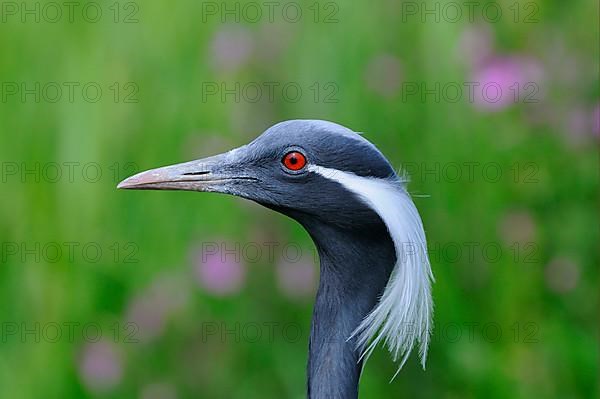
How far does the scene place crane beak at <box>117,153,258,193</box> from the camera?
8.69ft

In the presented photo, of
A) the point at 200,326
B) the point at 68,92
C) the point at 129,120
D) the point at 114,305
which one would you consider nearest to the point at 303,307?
the point at 200,326

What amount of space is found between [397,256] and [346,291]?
17 cm

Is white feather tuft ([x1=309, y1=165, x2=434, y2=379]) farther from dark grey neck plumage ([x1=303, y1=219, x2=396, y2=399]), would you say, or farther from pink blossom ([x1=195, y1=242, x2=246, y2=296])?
pink blossom ([x1=195, y1=242, x2=246, y2=296])

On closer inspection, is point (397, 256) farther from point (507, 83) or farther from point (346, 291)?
point (507, 83)

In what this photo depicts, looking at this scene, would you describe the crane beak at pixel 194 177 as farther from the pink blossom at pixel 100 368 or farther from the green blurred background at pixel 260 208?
the pink blossom at pixel 100 368

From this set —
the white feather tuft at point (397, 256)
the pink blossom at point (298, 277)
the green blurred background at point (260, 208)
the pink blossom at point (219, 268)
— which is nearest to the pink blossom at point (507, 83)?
the green blurred background at point (260, 208)

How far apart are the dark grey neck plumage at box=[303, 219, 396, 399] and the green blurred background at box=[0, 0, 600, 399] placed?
1.27 metres

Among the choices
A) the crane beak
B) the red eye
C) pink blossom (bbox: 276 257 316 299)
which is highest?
the red eye

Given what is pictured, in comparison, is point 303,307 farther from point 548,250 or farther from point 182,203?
point 548,250

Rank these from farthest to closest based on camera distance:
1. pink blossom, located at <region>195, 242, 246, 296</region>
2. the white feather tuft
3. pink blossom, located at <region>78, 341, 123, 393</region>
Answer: pink blossom, located at <region>78, 341, 123, 393</region>, pink blossom, located at <region>195, 242, 246, 296</region>, the white feather tuft

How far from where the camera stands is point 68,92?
4277 millimetres

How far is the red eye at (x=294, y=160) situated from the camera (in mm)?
2625

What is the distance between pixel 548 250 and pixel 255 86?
1313mm

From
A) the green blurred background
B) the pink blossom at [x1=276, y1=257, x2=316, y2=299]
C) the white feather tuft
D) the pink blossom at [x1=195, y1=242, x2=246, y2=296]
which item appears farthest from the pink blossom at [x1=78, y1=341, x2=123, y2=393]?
the white feather tuft
